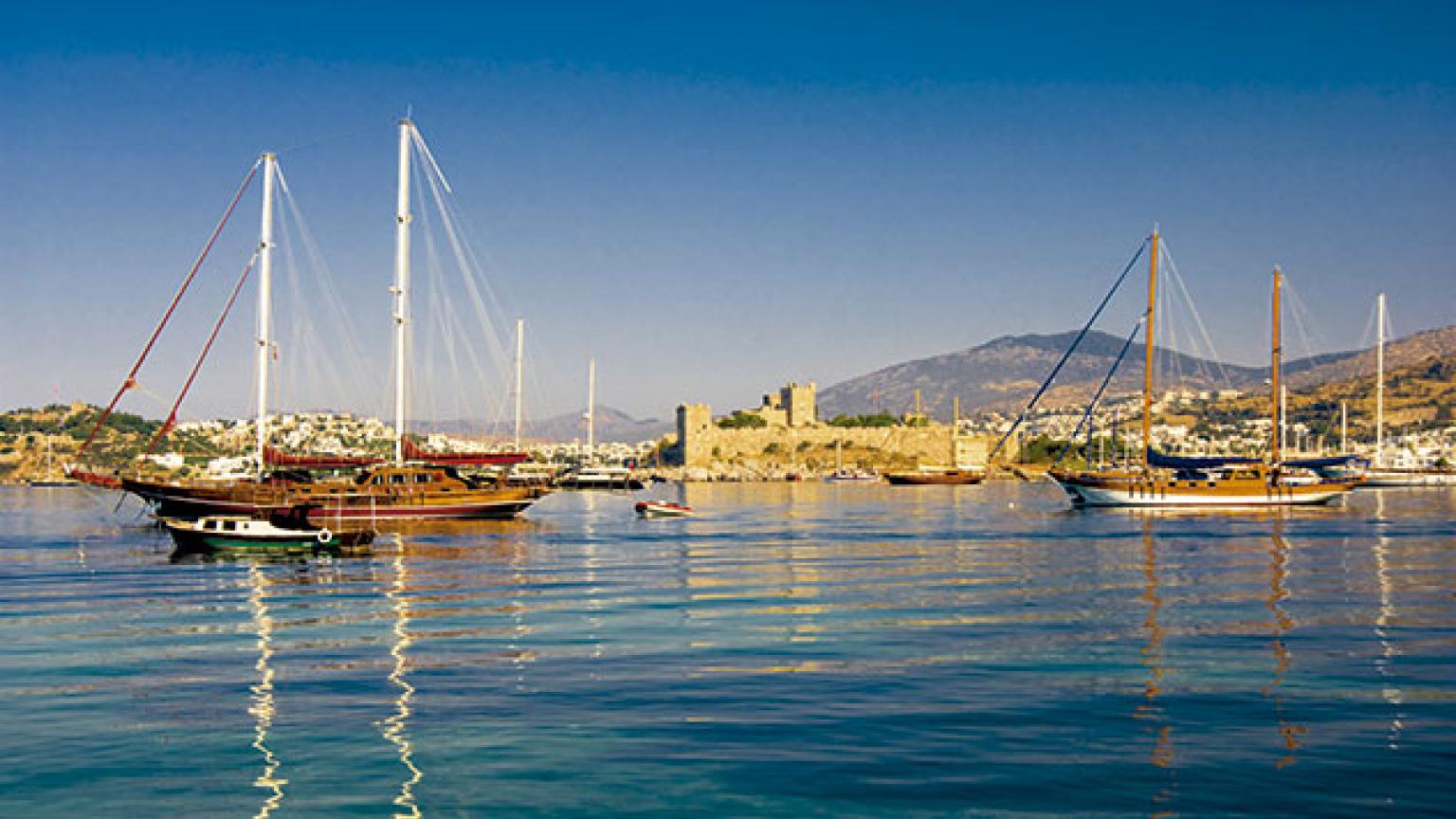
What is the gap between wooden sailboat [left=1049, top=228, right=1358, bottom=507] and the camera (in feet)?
177

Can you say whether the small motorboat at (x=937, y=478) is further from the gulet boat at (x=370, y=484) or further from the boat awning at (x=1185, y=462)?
the gulet boat at (x=370, y=484)

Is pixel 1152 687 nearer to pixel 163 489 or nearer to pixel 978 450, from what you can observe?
pixel 163 489

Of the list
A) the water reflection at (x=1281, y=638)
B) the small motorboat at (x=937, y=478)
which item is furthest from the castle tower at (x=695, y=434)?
the water reflection at (x=1281, y=638)

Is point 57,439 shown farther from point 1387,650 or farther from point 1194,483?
point 1387,650

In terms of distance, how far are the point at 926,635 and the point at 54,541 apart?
1263 inches

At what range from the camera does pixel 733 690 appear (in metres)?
13.4

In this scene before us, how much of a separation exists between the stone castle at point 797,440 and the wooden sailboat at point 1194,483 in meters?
83.5

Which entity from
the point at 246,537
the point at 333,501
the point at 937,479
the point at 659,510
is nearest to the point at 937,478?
the point at 937,479

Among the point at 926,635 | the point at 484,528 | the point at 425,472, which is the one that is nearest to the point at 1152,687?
the point at 926,635

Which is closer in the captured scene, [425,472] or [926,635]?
[926,635]

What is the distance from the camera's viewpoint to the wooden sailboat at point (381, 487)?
42.4 meters

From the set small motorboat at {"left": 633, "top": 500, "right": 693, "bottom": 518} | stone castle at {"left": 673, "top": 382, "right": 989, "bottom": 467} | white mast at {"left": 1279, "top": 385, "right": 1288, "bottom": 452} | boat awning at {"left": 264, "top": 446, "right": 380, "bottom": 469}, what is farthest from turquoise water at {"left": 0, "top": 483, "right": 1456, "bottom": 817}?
stone castle at {"left": 673, "top": 382, "right": 989, "bottom": 467}

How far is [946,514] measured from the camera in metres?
54.7

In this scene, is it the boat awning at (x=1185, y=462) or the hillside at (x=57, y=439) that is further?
the hillside at (x=57, y=439)
